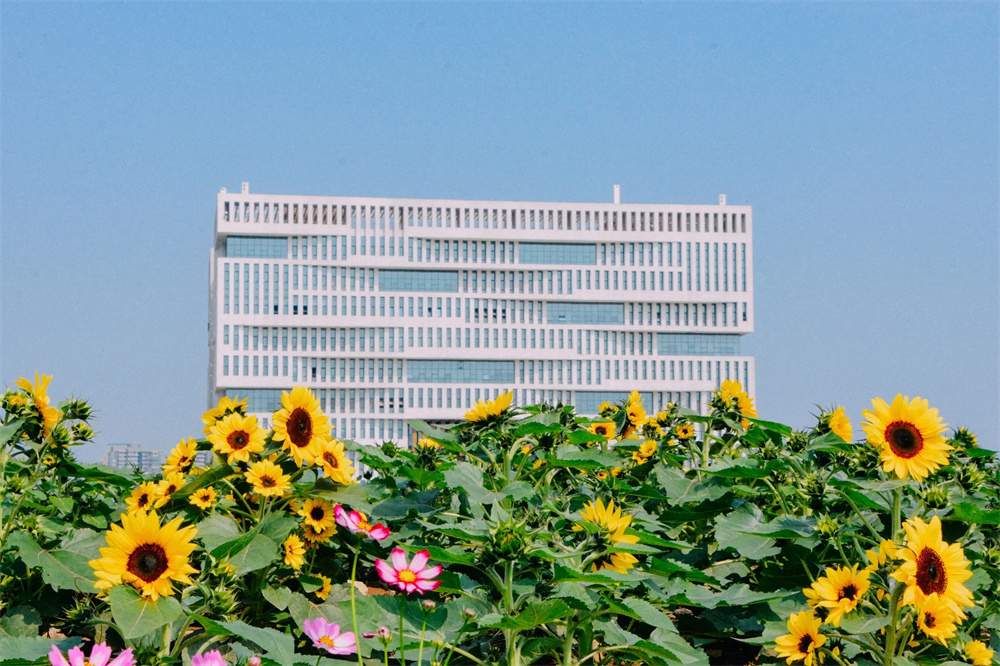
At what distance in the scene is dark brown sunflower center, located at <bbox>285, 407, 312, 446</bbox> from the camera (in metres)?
2.85

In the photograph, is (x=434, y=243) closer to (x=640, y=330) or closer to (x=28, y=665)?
(x=640, y=330)

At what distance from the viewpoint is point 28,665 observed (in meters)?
2.30

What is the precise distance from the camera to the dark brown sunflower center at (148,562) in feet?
7.73

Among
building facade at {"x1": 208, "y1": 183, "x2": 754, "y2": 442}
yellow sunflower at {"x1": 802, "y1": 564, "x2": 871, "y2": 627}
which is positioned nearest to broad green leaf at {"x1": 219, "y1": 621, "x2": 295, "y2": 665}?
yellow sunflower at {"x1": 802, "y1": 564, "x2": 871, "y2": 627}

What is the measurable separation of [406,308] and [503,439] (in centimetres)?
6876

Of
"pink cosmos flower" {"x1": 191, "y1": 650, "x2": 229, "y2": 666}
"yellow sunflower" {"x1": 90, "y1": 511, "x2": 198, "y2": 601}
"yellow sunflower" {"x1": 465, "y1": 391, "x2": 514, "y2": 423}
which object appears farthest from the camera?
"yellow sunflower" {"x1": 465, "y1": 391, "x2": 514, "y2": 423}

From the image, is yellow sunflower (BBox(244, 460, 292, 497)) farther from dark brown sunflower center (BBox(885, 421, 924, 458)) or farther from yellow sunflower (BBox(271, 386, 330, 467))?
dark brown sunflower center (BBox(885, 421, 924, 458))

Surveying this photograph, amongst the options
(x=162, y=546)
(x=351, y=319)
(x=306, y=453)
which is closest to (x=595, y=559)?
(x=306, y=453)

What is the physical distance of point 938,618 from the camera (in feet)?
8.46

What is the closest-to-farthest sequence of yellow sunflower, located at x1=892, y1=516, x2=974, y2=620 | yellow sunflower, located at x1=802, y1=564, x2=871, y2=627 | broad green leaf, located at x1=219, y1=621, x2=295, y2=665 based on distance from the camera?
broad green leaf, located at x1=219, y1=621, x2=295, y2=665, yellow sunflower, located at x1=892, y1=516, x2=974, y2=620, yellow sunflower, located at x1=802, y1=564, x2=871, y2=627

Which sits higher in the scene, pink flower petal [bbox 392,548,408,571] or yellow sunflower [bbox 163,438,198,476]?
yellow sunflower [bbox 163,438,198,476]

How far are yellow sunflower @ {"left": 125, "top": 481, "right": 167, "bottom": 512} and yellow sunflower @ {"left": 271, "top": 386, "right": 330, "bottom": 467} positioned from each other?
0.39m

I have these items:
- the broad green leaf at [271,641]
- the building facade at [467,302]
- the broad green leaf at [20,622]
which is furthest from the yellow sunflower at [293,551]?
the building facade at [467,302]

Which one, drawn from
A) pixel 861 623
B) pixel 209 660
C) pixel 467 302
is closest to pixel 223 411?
pixel 209 660
